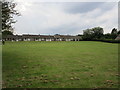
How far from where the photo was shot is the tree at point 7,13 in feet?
52.8

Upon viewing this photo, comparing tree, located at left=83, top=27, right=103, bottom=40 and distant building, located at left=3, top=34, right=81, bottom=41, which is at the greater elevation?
tree, located at left=83, top=27, right=103, bottom=40

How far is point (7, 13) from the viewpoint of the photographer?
54.2 ft

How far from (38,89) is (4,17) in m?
13.8

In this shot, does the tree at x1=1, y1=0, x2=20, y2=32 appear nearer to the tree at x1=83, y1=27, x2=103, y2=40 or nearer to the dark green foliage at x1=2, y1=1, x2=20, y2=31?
the dark green foliage at x1=2, y1=1, x2=20, y2=31

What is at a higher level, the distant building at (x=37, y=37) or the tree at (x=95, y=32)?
the tree at (x=95, y=32)

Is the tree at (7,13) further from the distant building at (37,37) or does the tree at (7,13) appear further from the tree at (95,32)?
the tree at (95,32)

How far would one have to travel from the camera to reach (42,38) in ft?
315

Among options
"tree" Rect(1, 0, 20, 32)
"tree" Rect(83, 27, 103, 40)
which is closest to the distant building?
"tree" Rect(83, 27, 103, 40)

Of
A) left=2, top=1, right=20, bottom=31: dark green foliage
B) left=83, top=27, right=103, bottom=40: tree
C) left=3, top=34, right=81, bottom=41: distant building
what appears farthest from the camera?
left=83, top=27, right=103, bottom=40: tree

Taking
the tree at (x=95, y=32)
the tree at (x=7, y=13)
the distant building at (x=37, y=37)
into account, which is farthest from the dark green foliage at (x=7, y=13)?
the tree at (x=95, y=32)

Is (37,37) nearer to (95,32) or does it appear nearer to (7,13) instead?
(95,32)

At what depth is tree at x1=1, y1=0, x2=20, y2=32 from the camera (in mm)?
16108

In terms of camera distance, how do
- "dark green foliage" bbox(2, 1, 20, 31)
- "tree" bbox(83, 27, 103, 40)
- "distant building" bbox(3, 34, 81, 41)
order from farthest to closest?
"tree" bbox(83, 27, 103, 40)
"distant building" bbox(3, 34, 81, 41)
"dark green foliage" bbox(2, 1, 20, 31)

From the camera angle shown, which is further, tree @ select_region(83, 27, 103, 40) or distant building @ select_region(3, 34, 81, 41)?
tree @ select_region(83, 27, 103, 40)
